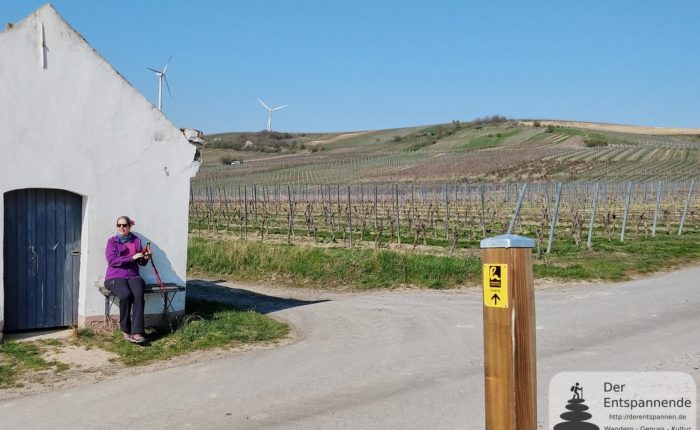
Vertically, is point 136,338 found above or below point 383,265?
below

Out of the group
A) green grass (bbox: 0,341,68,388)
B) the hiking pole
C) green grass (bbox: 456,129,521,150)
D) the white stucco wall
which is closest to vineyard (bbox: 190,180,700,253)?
the white stucco wall

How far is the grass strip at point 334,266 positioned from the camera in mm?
17031

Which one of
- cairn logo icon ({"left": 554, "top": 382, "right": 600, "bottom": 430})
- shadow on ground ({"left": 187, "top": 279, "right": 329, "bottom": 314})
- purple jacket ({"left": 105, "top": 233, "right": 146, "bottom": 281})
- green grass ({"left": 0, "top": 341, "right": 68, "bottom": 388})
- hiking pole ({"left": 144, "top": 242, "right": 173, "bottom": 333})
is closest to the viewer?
cairn logo icon ({"left": 554, "top": 382, "right": 600, "bottom": 430})

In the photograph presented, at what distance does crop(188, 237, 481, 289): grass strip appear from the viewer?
17031mm

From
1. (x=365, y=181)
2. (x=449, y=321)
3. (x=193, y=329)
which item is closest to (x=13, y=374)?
(x=193, y=329)

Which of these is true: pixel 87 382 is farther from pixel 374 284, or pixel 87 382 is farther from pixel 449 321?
pixel 374 284

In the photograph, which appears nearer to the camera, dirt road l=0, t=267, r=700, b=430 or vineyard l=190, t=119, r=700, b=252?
dirt road l=0, t=267, r=700, b=430

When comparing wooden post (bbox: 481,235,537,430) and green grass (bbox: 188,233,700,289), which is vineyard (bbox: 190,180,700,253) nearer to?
green grass (bbox: 188,233,700,289)

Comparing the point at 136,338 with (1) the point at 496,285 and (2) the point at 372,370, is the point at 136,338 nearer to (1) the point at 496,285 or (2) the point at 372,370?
(2) the point at 372,370

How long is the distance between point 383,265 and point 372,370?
8942 mm

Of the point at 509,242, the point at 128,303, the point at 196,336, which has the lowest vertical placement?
the point at 196,336

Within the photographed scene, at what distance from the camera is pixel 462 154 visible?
92.1 metres

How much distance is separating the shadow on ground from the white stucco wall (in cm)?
294

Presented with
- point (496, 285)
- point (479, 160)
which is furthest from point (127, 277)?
point (479, 160)
